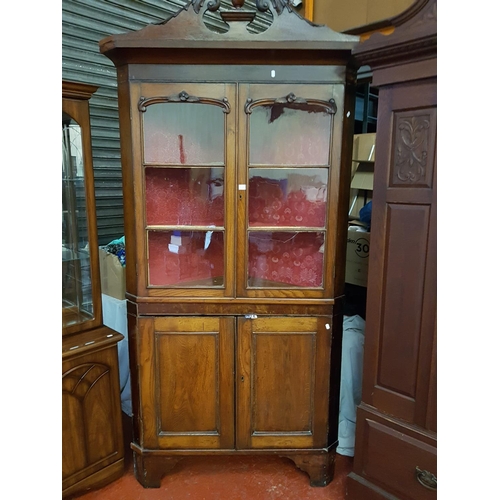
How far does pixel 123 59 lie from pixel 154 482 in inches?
72.2

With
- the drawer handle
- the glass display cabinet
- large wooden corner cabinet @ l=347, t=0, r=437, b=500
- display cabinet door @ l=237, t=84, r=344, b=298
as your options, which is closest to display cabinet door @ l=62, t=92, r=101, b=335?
the glass display cabinet

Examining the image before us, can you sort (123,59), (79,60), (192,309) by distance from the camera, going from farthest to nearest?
(79,60), (192,309), (123,59)

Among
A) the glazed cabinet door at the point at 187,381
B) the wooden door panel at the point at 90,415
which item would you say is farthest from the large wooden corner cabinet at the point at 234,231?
the wooden door panel at the point at 90,415

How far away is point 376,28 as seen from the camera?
2039mm

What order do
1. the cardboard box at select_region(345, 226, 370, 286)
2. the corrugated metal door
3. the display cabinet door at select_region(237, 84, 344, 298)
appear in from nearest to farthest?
the display cabinet door at select_region(237, 84, 344, 298), the corrugated metal door, the cardboard box at select_region(345, 226, 370, 286)

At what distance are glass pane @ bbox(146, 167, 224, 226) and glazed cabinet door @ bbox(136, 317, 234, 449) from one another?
439mm

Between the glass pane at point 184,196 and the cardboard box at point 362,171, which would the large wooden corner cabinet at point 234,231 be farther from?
the cardboard box at point 362,171

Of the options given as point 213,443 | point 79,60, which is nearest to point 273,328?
point 213,443

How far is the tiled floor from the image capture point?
1921mm

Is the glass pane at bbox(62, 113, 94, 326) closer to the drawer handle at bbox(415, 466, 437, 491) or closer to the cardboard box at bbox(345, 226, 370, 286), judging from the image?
the cardboard box at bbox(345, 226, 370, 286)

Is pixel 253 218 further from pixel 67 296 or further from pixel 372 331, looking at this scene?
pixel 67 296

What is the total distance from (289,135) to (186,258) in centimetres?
73

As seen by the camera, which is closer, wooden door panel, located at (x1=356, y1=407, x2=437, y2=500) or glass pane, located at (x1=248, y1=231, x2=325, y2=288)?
wooden door panel, located at (x1=356, y1=407, x2=437, y2=500)

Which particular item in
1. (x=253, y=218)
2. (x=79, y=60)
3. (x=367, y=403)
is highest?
(x=79, y=60)
